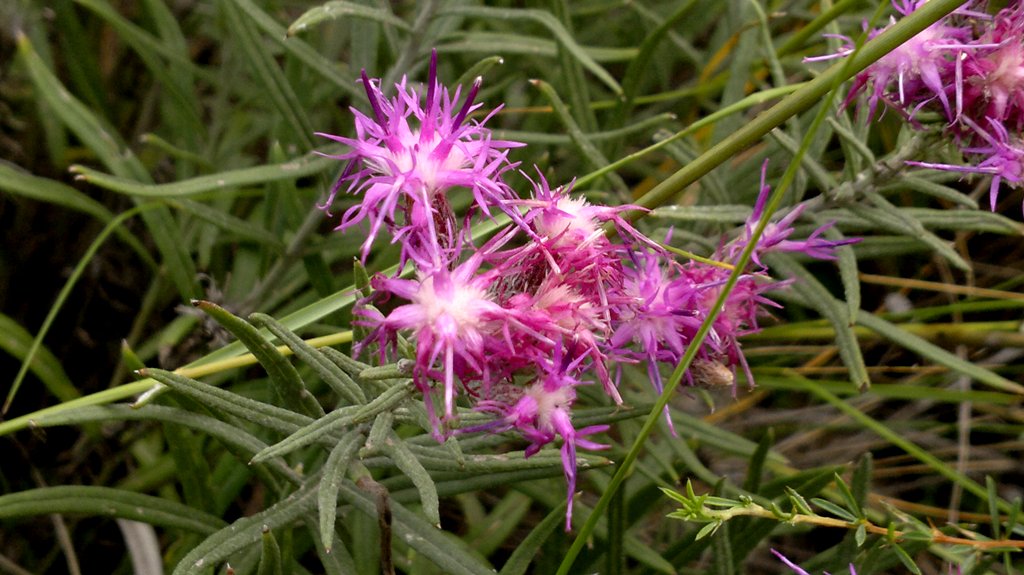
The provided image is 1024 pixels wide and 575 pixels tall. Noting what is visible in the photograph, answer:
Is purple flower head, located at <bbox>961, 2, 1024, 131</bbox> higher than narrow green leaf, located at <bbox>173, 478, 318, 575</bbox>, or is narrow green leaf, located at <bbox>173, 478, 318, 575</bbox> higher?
purple flower head, located at <bbox>961, 2, 1024, 131</bbox>

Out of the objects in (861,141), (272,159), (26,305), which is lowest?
(861,141)

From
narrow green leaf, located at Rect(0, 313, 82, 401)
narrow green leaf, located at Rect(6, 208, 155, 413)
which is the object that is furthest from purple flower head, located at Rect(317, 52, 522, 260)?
narrow green leaf, located at Rect(0, 313, 82, 401)

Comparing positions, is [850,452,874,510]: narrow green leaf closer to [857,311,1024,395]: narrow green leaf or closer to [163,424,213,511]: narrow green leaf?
[857,311,1024,395]: narrow green leaf

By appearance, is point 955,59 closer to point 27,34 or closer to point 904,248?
point 904,248

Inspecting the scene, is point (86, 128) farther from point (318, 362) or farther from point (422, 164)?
point (422, 164)

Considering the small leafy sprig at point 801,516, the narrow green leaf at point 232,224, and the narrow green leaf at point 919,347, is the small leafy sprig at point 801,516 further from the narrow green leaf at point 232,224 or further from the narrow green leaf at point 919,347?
the narrow green leaf at point 232,224

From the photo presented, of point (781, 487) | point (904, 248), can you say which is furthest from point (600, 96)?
point (781, 487)

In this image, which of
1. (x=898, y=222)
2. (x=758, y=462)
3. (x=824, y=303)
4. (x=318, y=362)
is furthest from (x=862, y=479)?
(x=318, y=362)
